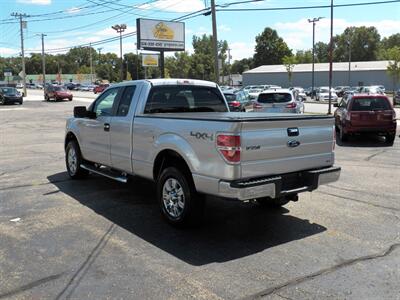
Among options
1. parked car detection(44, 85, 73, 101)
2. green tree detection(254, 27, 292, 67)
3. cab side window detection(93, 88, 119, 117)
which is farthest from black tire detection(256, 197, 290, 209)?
green tree detection(254, 27, 292, 67)

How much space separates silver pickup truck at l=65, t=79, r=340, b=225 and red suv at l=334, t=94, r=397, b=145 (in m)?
8.51

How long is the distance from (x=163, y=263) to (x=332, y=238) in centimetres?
211

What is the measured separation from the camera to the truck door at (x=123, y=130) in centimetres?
700

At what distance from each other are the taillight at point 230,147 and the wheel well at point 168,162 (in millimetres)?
807

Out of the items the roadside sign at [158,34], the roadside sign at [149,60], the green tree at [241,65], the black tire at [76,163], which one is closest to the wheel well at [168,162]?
the black tire at [76,163]

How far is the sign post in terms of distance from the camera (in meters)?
51.8

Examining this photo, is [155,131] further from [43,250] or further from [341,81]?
[341,81]

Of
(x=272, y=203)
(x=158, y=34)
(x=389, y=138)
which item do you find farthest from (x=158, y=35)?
(x=272, y=203)

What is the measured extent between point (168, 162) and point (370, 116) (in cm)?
1057

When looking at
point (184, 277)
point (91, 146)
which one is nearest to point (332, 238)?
point (184, 277)

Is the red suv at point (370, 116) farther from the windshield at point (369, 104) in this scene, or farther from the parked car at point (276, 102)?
the parked car at point (276, 102)

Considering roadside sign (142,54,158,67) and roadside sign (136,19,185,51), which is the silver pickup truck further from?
roadside sign (142,54,158,67)

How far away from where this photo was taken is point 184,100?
7.46 meters

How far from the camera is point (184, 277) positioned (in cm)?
450
